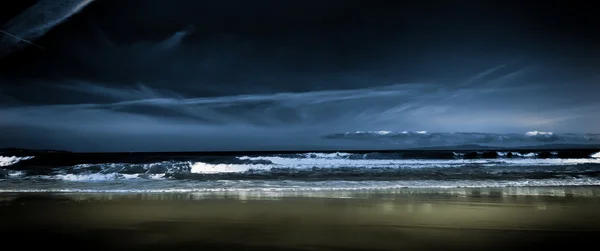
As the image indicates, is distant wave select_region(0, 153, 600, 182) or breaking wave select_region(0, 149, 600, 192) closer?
breaking wave select_region(0, 149, 600, 192)

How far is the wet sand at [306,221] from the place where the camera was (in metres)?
5.39

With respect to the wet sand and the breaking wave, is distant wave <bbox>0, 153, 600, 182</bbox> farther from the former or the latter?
the wet sand

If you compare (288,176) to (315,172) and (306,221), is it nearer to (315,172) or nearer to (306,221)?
(315,172)

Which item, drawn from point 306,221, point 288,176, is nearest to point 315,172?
point 288,176

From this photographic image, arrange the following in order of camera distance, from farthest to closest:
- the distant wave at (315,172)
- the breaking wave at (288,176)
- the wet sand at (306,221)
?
1. the distant wave at (315,172)
2. the breaking wave at (288,176)
3. the wet sand at (306,221)

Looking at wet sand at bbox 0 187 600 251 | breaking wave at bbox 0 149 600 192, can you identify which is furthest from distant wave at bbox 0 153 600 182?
wet sand at bbox 0 187 600 251

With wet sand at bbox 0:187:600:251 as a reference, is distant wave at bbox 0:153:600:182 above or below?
above

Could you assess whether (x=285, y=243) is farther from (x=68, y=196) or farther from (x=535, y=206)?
(x=68, y=196)

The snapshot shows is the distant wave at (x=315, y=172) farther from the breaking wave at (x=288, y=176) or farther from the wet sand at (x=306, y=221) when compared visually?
the wet sand at (x=306, y=221)

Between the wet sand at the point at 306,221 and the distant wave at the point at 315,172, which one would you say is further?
the distant wave at the point at 315,172

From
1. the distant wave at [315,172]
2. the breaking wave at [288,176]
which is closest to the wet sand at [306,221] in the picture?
the breaking wave at [288,176]

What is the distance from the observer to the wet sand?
17.7ft

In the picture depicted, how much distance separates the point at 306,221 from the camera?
22.4ft

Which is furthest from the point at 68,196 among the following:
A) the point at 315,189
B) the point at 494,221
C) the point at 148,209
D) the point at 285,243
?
the point at 494,221
